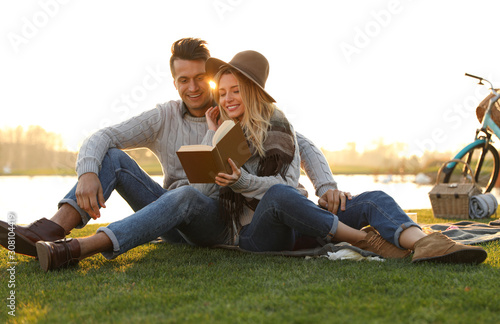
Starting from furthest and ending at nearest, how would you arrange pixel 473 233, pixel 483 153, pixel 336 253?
pixel 483 153
pixel 473 233
pixel 336 253

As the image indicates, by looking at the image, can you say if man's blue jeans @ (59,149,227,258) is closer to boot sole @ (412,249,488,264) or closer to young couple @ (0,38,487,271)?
young couple @ (0,38,487,271)

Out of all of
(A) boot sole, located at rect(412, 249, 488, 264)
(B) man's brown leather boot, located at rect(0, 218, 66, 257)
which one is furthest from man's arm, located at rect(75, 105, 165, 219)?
(A) boot sole, located at rect(412, 249, 488, 264)

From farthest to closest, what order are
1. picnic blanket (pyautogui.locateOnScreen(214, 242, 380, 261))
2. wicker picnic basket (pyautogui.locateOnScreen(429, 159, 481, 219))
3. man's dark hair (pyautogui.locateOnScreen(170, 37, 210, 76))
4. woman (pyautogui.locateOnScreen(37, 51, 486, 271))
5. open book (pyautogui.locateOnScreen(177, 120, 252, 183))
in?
wicker picnic basket (pyautogui.locateOnScreen(429, 159, 481, 219)), man's dark hair (pyautogui.locateOnScreen(170, 37, 210, 76)), picnic blanket (pyautogui.locateOnScreen(214, 242, 380, 261)), woman (pyautogui.locateOnScreen(37, 51, 486, 271)), open book (pyautogui.locateOnScreen(177, 120, 252, 183))

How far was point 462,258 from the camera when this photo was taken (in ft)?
6.21

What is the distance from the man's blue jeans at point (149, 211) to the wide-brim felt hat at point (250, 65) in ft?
2.06

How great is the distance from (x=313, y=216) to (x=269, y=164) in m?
0.36

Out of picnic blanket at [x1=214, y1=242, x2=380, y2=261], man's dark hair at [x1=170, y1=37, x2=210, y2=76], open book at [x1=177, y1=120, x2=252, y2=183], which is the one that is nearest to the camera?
open book at [x1=177, y1=120, x2=252, y2=183]

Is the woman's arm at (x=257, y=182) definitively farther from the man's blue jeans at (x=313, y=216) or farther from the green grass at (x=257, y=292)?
the green grass at (x=257, y=292)

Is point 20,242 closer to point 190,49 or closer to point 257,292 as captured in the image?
point 257,292

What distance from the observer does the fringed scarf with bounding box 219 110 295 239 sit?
2.23 m

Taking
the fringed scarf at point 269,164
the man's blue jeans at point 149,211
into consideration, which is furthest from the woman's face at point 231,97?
the man's blue jeans at point 149,211

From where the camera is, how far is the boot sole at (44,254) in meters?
1.86

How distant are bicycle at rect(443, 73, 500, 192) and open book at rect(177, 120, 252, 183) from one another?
370 centimetres

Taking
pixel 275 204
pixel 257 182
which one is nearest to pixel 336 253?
pixel 275 204
